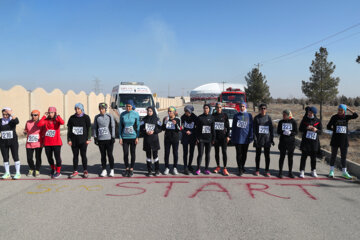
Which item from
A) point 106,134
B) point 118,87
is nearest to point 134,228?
point 106,134

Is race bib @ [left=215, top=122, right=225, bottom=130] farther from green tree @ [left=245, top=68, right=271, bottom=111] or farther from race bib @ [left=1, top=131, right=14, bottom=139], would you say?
green tree @ [left=245, top=68, right=271, bottom=111]

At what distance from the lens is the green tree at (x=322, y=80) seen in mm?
20938

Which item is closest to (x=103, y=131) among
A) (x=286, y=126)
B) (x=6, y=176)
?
(x=6, y=176)

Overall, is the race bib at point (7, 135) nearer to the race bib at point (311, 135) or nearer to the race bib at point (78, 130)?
the race bib at point (78, 130)

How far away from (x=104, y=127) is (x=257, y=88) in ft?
115

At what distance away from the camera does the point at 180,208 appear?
4.64m

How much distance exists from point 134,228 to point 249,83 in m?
38.6

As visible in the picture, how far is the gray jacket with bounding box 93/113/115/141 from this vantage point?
21.8 ft

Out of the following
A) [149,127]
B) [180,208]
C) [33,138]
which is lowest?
[180,208]

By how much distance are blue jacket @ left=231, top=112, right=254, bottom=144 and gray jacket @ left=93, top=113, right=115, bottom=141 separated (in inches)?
123

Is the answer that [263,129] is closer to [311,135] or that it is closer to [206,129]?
[311,135]

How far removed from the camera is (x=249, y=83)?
1583 inches

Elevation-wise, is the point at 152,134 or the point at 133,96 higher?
the point at 133,96

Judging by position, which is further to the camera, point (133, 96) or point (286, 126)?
point (133, 96)
